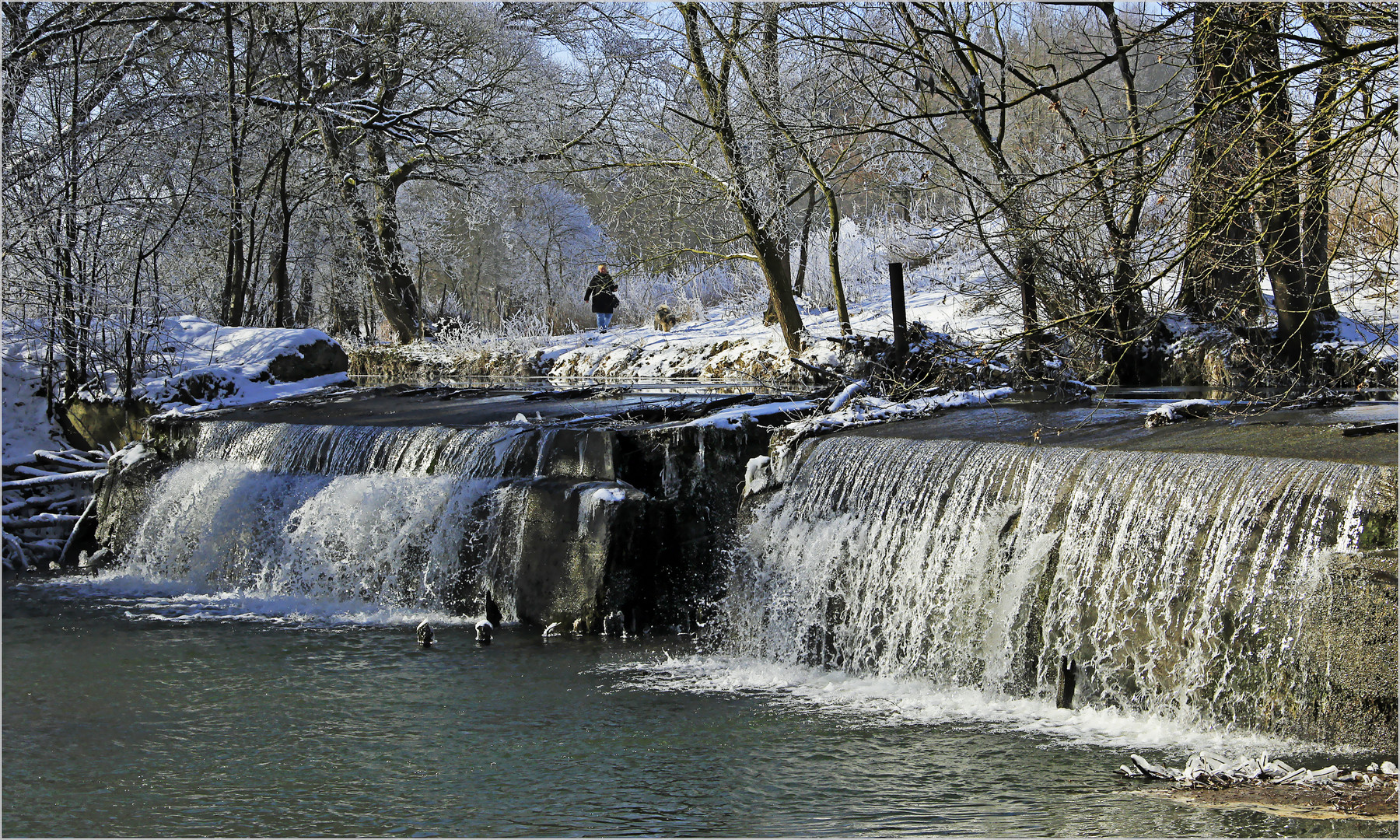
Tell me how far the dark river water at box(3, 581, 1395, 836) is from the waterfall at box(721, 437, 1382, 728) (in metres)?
0.23

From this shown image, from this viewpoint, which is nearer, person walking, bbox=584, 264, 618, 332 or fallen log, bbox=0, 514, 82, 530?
fallen log, bbox=0, 514, 82, 530

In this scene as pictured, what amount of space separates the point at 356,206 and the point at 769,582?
14.8 meters

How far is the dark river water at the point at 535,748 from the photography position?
483 centimetres

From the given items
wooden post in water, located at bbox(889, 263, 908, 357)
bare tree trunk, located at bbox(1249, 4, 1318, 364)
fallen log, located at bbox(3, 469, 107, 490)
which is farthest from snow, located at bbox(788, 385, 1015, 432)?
fallen log, located at bbox(3, 469, 107, 490)

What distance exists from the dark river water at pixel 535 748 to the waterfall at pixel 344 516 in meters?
1.17

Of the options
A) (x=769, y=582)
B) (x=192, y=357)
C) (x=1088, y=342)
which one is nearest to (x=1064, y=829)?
(x=769, y=582)

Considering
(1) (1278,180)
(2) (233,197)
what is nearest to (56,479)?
(2) (233,197)

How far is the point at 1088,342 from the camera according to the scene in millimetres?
11188

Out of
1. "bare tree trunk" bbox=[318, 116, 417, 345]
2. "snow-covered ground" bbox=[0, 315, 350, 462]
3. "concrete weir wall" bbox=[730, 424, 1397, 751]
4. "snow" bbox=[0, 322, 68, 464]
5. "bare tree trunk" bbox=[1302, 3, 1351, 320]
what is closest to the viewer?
"concrete weir wall" bbox=[730, 424, 1397, 751]

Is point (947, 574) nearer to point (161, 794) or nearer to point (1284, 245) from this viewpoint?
point (161, 794)

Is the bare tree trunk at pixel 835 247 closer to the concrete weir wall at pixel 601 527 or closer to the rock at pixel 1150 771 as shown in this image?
the concrete weir wall at pixel 601 527

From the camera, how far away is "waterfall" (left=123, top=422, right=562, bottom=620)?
918 cm

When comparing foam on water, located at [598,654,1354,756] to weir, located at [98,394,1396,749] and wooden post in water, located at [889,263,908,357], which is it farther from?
wooden post in water, located at [889,263,908,357]

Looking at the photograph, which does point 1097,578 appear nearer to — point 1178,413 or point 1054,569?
point 1054,569
